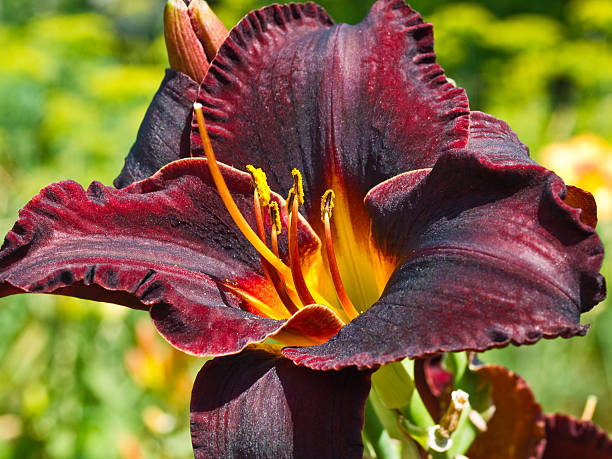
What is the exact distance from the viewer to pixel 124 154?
438 centimetres

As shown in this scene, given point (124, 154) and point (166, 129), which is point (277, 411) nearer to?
point (166, 129)

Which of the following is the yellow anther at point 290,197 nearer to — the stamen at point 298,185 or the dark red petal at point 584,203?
the stamen at point 298,185

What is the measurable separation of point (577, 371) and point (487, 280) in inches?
122

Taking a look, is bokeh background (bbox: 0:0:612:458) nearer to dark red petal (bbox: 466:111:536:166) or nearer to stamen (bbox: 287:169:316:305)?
stamen (bbox: 287:169:316:305)

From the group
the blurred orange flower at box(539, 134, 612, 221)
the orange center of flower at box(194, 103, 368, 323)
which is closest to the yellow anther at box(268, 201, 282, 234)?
the orange center of flower at box(194, 103, 368, 323)

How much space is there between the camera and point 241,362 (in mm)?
726

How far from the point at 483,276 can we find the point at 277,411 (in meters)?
0.22

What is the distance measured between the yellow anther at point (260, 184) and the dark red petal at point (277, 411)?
191 mm

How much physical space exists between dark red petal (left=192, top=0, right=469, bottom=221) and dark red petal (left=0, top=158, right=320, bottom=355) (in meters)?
0.06

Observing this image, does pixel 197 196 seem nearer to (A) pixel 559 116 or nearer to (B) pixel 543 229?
(B) pixel 543 229

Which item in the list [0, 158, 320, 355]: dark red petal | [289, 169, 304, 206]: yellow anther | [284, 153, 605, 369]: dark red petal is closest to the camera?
[284, 153, 605, 369]: dark red petal

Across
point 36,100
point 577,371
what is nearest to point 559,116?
point 577,371

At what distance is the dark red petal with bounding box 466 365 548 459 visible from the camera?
37.3 inches

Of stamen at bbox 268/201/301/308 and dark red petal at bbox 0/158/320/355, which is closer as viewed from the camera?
dark red petal at bbox 0/158/320/355
